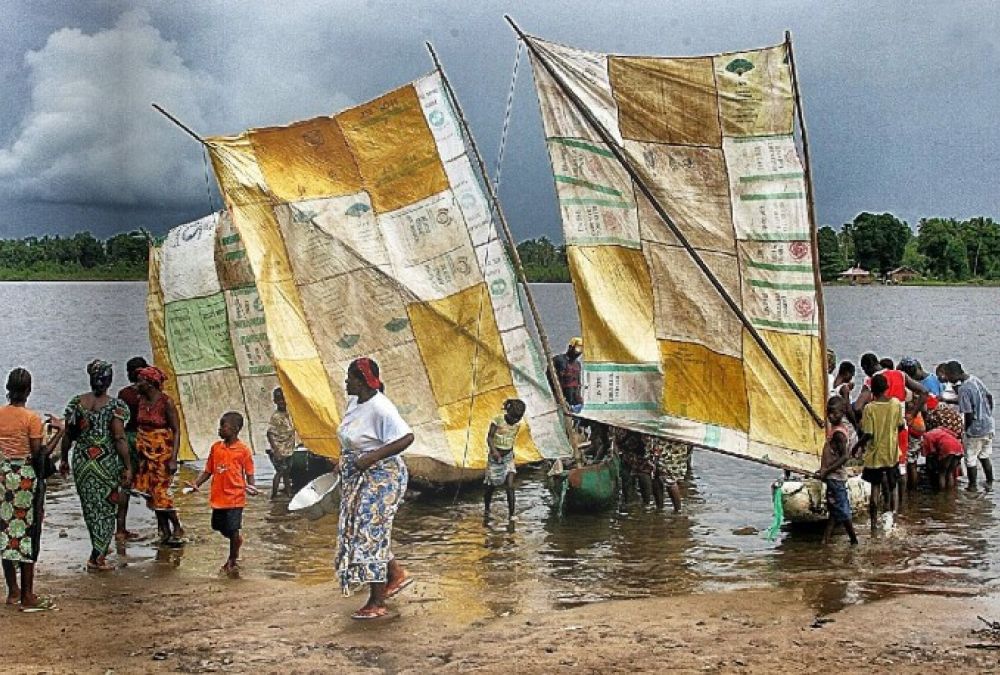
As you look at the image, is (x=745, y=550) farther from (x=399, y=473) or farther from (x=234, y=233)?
(x=234, y=233)

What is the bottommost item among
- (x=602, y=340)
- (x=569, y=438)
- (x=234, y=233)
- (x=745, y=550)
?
(x=745, y=550)

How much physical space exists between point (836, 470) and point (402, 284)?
528 centimetres

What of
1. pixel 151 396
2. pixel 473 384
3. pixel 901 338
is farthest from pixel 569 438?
pixel 901 338

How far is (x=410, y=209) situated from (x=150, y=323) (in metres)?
3.96

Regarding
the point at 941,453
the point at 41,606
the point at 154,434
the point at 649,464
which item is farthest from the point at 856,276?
the point at 41,606

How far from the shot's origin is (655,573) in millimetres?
10938

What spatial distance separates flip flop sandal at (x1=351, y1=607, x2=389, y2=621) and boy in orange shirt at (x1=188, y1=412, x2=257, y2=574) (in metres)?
1.87

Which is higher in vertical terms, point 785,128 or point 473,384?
point 785,128

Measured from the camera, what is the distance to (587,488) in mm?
13297

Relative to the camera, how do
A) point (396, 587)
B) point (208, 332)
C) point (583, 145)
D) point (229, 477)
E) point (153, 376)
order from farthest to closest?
point (208, 332) → point (583, 145) → point (153, 376) → point (229, 477) → point (396, 587)

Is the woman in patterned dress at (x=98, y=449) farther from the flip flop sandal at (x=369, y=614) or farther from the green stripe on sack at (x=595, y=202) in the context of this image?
the green stripe on sack at (x=595, y=202)

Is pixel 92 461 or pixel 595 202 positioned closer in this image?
pixel 92 461

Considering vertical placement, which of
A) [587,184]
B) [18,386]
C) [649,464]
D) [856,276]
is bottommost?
[649,464]

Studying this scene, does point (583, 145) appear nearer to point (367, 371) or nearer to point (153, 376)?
point (153, 376)
